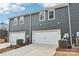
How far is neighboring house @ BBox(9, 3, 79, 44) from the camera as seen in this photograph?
3.50 meters

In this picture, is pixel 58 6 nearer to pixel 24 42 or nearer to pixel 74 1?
pixel 74 1

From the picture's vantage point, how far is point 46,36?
3.65 m

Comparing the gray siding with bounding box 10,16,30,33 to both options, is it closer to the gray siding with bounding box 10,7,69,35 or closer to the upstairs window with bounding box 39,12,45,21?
the gray siding with bounding box 10,7,69,35

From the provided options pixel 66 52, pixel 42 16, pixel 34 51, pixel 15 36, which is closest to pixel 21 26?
pixel 15 36

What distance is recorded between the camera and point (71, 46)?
3.45m

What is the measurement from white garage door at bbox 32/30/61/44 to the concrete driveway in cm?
11

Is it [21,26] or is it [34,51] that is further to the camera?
[21,26]

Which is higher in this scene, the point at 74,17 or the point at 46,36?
the point at 74,17

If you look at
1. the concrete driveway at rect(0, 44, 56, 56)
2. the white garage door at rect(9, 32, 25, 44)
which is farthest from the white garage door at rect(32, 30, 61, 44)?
the white garage door at rect(9, 32, 25, 44)

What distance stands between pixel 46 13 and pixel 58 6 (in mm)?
313

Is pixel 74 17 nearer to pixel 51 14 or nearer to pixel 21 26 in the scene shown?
pixel 51 14

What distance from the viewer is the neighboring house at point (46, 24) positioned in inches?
138

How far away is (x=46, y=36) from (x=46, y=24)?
0.28m

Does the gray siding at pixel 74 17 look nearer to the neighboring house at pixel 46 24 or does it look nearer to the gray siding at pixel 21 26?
the neighboring house at pixel 46 24
